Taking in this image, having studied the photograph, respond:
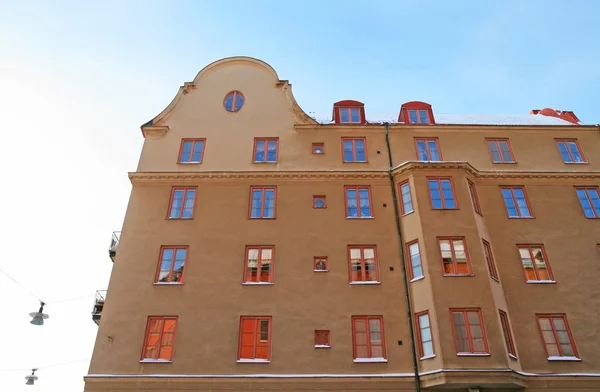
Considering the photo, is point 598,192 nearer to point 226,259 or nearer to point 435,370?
point 435,370

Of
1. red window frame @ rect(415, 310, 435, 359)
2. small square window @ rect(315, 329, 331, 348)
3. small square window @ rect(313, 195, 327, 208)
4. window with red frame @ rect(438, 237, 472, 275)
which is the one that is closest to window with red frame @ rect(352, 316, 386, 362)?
small square window @ rect(315, 329, 331, 348)

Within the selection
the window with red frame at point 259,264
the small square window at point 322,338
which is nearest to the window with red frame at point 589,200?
Answer: the small square window at point 322,338

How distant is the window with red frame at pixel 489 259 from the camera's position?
23266mm

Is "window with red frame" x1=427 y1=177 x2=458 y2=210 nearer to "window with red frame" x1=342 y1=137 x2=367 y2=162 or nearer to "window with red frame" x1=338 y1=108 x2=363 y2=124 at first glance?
"window with red frame" x1=342 y1=137 x2=367 y2=162

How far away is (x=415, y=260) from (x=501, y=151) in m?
10.1

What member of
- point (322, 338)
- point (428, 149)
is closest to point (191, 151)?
point (322, 338)

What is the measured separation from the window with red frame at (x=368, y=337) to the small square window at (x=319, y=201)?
21.3ft

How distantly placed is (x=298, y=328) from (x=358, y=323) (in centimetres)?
285

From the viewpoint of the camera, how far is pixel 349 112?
30547mm

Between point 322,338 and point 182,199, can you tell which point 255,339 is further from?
point 182,199

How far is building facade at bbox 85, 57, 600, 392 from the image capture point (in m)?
21.1

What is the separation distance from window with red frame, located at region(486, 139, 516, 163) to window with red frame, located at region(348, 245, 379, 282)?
10.1 m

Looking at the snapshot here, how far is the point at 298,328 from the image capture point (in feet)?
72.8

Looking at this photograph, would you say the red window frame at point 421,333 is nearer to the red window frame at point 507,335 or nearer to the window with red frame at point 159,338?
the red window frame at point 507,335
